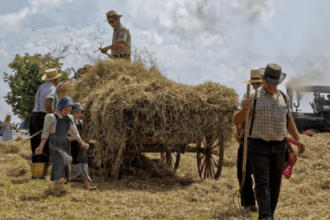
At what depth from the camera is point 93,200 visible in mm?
5035

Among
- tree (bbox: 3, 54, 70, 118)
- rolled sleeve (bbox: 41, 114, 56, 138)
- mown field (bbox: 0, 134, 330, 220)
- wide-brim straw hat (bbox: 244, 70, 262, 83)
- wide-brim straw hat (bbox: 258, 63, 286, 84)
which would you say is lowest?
mown field (bbox: 0, 134, 330, 220)

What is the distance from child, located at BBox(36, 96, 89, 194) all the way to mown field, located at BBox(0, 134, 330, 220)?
12.3 inches

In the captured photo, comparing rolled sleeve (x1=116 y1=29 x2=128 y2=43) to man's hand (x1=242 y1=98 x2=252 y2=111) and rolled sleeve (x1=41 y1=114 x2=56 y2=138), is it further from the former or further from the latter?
man's hand (x1=242 y1=98 x2=252 y2=111)

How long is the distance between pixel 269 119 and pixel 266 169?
21.7 inches

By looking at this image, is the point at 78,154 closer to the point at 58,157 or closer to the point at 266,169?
the point at 58,157

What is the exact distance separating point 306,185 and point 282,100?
275cm

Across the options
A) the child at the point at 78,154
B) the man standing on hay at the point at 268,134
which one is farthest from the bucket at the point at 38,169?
the man standing on hay at the point at 268,134

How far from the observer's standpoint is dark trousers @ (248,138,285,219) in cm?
395

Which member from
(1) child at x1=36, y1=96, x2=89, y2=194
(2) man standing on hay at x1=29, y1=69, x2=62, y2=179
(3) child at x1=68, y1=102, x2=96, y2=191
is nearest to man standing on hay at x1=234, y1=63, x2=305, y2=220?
(1) child at x1=36, y1=96, x2=89, y2=194

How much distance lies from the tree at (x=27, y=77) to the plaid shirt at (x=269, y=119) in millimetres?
9484

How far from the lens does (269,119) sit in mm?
4074

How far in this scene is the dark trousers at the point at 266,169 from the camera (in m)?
3.95

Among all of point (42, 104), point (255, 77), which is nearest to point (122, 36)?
point (42, 104)

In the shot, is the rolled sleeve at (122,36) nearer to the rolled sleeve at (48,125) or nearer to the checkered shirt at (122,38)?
the checkered shirt at (122,38)
